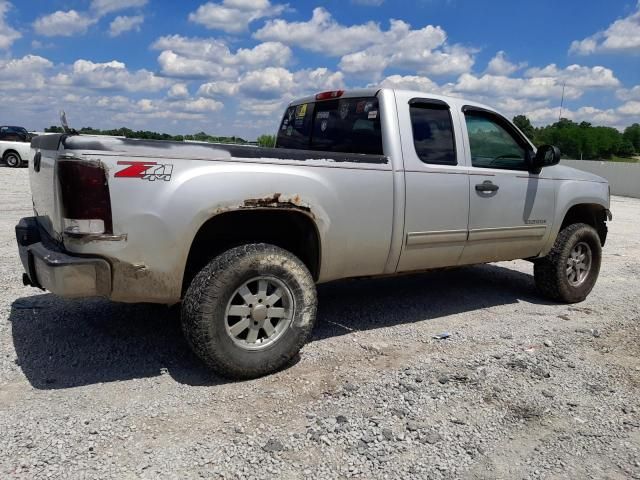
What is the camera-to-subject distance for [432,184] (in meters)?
4.55

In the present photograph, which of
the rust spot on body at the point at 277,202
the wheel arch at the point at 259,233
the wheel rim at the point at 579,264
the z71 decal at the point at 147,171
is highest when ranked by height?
the z71 decal at the point at 147,171

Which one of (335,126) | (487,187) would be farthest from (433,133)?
(335,126)

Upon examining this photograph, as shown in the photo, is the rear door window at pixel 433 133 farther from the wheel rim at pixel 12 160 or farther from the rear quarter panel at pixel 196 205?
the wheel rim at pixel 12 160

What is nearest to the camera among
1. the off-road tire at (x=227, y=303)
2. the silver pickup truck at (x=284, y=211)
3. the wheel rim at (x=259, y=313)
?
the silver pickup truck at (x=284, y=211)

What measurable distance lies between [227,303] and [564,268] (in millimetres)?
3797

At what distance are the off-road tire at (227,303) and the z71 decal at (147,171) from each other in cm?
65

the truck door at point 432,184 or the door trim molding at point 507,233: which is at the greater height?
the truck door at point 432,184

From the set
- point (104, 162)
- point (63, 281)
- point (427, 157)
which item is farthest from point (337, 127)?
point (63, 281)

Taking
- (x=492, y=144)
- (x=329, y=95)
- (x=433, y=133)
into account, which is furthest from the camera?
(x=492, y=144)

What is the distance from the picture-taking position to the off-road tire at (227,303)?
3533mm

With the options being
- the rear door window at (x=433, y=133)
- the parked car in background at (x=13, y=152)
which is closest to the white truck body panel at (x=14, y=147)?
the parked car in background at (x=13, y=152)

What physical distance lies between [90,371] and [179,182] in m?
1.47

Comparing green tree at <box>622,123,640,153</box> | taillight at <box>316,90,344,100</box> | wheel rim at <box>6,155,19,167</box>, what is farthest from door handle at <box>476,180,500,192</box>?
green tree at <box>622,123,640,153</box>

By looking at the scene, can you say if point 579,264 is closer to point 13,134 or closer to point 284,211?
point 284,211
